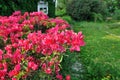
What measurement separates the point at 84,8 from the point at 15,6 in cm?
711

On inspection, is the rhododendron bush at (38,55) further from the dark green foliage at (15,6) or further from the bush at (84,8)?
the bush at (84,8)

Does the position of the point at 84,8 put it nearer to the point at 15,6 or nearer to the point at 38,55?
the point at 15,6

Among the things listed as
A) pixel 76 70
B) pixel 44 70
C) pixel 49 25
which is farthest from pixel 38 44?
pixel 76 70

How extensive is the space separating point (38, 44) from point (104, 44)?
7.46m

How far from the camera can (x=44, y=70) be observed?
11.8ft

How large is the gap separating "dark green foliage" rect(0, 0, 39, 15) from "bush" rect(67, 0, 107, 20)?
15.4ft

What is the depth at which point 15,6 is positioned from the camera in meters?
12.8

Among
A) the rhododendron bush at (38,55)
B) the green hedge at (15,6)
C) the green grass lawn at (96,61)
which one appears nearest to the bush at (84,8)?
the green hedge at (15,6)

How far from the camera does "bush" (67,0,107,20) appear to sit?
62.8 ft

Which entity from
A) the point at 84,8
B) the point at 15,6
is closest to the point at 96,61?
the point at 15,6

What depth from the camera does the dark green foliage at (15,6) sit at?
12.0 meters

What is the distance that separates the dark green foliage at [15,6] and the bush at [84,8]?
4683 mm

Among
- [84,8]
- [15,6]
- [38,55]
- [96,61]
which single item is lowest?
[84,8]

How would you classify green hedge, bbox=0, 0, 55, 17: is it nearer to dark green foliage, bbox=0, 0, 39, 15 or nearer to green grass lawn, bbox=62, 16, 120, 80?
dark green foliage, bbox=0, 0, 39, 15
